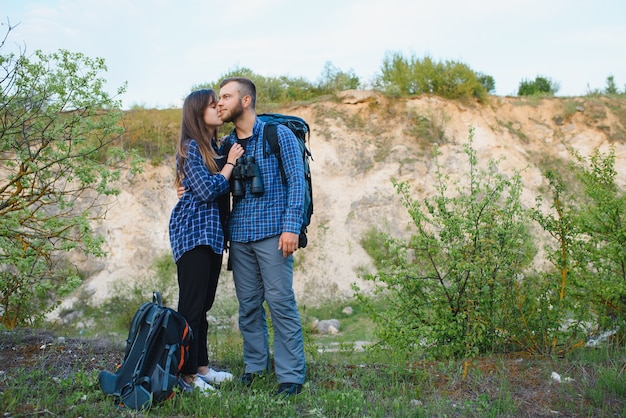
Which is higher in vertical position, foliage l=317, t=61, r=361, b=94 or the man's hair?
foliage l=317, t=61, r=361, b=94

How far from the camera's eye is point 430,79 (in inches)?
674

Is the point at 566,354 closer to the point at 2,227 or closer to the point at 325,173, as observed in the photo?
the point at 2,227

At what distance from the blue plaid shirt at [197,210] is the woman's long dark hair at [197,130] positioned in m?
0.05

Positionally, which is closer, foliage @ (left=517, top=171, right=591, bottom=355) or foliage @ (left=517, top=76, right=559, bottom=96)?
foliage @ (left=517, top=171, right=591, bottom=355)

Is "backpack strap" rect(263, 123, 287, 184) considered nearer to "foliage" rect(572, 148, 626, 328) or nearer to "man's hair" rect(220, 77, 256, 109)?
"man's hair" rect(220, 77, 256, 109)

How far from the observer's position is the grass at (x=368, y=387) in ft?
10.2

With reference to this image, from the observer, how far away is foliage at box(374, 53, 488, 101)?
16.9m

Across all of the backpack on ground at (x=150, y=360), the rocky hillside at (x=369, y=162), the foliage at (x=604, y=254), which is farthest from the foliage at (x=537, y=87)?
the backpack on ground at (x=150, y=360)

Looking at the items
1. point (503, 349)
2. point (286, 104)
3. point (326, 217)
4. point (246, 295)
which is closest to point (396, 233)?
point (326, 217)

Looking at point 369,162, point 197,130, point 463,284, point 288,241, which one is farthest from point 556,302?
point 369,162

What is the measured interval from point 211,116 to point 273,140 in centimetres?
48

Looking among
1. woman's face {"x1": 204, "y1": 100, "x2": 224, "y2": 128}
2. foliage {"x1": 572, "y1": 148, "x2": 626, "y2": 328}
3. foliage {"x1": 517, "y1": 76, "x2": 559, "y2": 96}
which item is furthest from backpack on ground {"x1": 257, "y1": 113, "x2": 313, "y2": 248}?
foliage {"x1": 517, "y1": 76, "x2": 559, "y2": 96}

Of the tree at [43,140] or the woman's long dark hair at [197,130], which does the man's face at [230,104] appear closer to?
the woman's long dark hair at [197,130]

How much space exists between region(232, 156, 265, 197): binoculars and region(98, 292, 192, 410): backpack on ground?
35.5 inches
